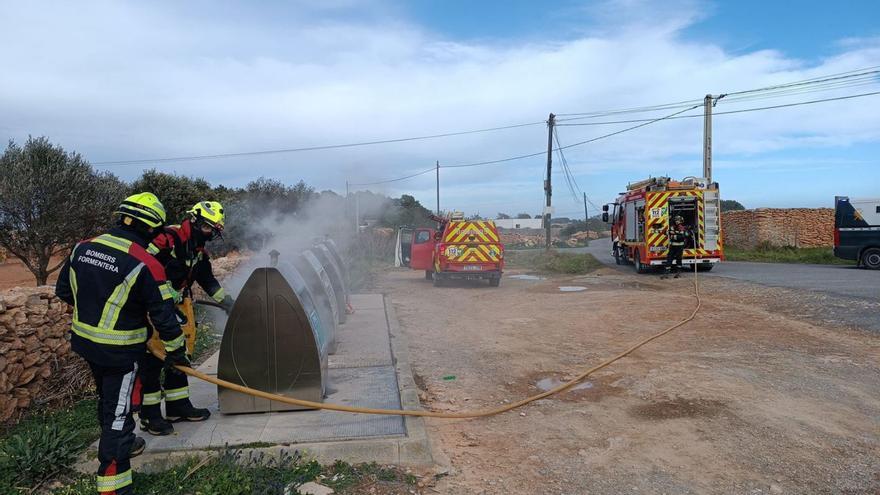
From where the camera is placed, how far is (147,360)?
4332 millimetres

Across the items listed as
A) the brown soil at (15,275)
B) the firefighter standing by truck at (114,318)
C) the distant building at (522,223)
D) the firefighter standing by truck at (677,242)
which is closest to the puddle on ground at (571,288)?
the firefighter standing by truck at (677,242)

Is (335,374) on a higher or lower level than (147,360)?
lower

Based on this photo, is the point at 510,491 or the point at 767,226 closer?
the point at 510,491

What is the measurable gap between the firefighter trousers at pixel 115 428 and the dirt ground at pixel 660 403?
6.02 feet

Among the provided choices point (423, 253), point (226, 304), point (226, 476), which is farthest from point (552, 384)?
point (423, 253)

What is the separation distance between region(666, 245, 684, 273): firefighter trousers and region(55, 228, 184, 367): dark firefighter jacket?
14231mm

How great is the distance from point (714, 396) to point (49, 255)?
10.6 meters

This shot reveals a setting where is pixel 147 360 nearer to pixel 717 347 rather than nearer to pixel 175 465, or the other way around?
pixel 175 465

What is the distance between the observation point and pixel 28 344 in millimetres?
4719

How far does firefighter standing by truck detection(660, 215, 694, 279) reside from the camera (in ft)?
50.6

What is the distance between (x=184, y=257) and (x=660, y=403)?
166 inches

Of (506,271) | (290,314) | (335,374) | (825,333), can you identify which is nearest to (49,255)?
(335,374)

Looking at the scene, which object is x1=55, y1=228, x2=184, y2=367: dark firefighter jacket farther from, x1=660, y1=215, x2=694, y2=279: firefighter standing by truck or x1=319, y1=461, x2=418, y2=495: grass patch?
x1=660, y1=215, x2=694, y2=279: firefighter standing by truck

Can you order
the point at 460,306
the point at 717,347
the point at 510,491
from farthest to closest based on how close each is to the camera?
the point at 460,306 → the point at 717,347 → the point at 510,491
